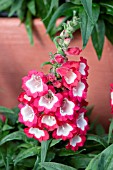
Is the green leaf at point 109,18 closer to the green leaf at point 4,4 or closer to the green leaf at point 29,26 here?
the green leaf at point 29,26

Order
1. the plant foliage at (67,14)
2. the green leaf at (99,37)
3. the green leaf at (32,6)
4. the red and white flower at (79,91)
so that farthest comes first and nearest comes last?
the green leaf at (32,6) < the green leaf at (99,37) < the plant foliage at (67,14) < the red and white flower at (79,91)

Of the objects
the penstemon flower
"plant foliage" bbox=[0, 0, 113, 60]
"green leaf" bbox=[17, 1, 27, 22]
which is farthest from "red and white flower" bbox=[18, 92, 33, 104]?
"green leaf" bbox=[17, 1, 27, 22]

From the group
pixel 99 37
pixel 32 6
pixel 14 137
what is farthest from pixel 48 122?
pixel 32 6

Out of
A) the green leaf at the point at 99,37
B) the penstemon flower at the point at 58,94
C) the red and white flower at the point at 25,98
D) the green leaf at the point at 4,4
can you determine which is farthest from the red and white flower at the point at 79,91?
the green leaf at the point at 4,4

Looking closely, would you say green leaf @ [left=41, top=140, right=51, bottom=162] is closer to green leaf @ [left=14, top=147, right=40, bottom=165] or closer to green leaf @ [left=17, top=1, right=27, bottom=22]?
green leaf @ [left=14, top=147, right=40, bottom=165]

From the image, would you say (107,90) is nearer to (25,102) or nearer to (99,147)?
(99,147)

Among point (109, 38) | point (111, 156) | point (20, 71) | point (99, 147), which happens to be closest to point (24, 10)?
point (20, 71)

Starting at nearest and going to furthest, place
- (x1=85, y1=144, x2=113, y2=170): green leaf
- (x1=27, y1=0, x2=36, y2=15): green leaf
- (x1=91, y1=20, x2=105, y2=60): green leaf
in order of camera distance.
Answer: (x1=85, y1=144, x2=113, y2=170): green leaf → (x1=91, y1=20, x2=105, y2=60): green leaf → (x1=27, y1=0, x2=36, y2=15): green leaf
